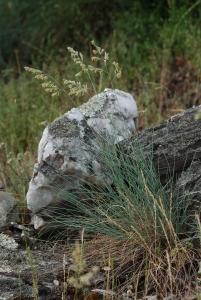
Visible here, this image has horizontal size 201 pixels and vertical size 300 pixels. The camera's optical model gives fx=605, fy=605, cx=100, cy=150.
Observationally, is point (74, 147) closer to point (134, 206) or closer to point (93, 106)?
point (93, 106)

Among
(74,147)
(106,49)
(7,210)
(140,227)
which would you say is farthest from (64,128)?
(106,49)

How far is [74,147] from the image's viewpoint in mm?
3271

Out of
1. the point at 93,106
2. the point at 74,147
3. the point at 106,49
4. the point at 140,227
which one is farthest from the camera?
the point at 106,49

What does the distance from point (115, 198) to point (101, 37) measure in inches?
197

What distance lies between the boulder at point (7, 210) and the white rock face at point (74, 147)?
7.2 inches

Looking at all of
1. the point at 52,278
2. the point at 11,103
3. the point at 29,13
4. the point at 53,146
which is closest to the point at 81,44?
the point at 29,13

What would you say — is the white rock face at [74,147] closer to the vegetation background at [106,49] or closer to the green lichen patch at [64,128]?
the green lichen patch at [64,128]

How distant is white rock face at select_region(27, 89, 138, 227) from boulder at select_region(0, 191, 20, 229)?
0.60ft

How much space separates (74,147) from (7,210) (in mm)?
558

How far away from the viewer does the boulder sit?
135 inches

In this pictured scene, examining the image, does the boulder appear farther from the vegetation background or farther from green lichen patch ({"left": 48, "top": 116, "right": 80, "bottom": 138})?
the vegetation background

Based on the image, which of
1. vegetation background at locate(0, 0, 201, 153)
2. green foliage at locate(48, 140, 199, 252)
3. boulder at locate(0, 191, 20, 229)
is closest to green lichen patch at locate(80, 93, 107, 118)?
green foliage at locate(48, 140, 199, 252)

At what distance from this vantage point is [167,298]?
2623mm

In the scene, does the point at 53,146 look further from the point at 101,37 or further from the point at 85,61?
the point at 101,37
